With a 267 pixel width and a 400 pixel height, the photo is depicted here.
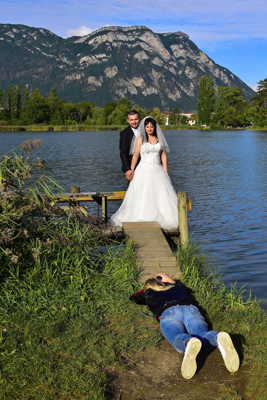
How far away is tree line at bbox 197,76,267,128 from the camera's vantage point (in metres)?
138

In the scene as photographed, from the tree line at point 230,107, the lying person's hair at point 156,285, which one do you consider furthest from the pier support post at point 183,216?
the tree line at point 230,107

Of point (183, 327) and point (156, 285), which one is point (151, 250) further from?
point (183, 327)

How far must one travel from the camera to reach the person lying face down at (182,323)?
4816 mm

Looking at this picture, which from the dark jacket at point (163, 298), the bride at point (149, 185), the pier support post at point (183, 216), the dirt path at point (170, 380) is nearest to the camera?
the dirt path at point (170, 380)

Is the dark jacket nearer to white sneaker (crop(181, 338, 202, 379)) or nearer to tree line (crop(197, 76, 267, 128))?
white sneaker (crop(181, 338, 202, 379))

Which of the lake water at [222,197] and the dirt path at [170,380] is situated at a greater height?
the dirt path at [170,380]

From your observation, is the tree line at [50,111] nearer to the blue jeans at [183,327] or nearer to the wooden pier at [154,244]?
the wooden pier at [154,244]

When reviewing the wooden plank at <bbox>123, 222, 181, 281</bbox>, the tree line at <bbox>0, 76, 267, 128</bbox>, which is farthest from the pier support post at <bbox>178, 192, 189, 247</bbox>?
the tree line at <bbox>0, 76, 267, 128</bbox>

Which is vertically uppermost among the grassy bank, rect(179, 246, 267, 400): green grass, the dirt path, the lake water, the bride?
the bride

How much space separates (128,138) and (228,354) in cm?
640

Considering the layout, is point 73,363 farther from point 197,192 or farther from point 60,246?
point 197,192

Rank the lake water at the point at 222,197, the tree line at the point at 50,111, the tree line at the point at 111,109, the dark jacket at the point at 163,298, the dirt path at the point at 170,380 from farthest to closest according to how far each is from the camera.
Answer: the tree line at the point at 50,111 → the tree line at the point at 111,109 → the lake water at the point at 222,197 → the dark jacket at the point at 163,298 → the dirt path at the point at 170,380

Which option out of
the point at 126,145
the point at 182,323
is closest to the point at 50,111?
the point at 126,145

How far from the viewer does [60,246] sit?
7.00 meters
